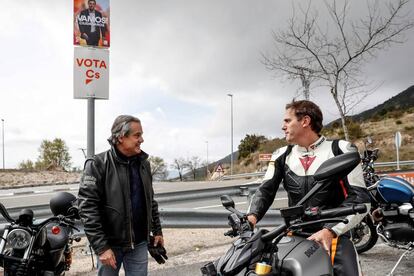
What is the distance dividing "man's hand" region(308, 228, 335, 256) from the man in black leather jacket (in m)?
1.61

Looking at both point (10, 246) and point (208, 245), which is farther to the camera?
point (208, 245)

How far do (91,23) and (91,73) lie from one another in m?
0.71

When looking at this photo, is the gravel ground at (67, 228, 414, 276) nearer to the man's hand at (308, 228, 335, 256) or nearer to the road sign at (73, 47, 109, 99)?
the road sign at (73, 47, 109, 99)

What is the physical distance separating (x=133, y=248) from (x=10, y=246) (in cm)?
95

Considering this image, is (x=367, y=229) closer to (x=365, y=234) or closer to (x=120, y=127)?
(x=365, y=234)

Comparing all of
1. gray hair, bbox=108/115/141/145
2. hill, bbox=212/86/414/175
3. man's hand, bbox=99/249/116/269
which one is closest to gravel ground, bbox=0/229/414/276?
man's hand, bbox=99/249/116/269

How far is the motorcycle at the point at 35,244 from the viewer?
3.17 meters

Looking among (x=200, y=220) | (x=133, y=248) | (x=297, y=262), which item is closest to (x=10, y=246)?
(x=133, y=248)

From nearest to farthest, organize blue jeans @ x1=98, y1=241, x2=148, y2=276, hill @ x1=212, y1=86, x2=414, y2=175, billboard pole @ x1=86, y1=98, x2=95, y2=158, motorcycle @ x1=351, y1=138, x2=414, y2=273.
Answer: blue jeans @ x1=98, y1=241, x2=148, y2=276, motorcycle @ x1=351, y1=138, x2=414, y2=273, billboard pole @ x1=86, y1=98, x2=95, y2=158, hill @ x1=212, y1=86, x2=414, y2=175

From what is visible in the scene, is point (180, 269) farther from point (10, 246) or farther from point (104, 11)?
point (104, 11)

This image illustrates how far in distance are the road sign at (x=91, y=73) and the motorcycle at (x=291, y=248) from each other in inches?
175

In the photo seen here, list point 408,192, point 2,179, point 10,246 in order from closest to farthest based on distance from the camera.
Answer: point 10,246
point 408,192
point 2,179

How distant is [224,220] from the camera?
21.4 ft

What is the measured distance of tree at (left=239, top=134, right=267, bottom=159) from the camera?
59.8 metres
